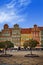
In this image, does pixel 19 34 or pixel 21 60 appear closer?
pixel 21 60

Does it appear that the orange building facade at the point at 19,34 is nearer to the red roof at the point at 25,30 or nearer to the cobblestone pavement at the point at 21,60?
the red roof at the point at 25,30

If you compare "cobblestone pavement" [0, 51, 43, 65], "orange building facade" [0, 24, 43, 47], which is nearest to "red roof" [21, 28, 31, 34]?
"orange building facade" [0, 24, 43, 47]

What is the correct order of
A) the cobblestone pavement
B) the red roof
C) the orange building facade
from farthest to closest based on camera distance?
1. the red roof
2. the orange building facade
3. the cobblestone pavement

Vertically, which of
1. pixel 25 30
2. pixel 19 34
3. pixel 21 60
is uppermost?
pixel 25 30

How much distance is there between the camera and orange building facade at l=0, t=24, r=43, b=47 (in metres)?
68.9

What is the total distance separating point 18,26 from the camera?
7000 centimetres

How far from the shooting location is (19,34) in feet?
231

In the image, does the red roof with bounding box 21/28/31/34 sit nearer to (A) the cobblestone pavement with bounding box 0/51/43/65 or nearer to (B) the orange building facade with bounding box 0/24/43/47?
(B) the orange building facade with bounding box 0/24/43/47

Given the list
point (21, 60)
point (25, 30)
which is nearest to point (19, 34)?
point (25, 30)

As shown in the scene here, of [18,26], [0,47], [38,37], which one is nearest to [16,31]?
[18,26]

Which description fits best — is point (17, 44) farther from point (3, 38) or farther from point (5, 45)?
point (5, 45)

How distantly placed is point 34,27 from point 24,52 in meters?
21.5

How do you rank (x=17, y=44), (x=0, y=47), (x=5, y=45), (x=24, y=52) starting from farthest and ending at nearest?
(x=17, y=44), (x=0, y=47), (x=5, y=45), (x=24, y=52)

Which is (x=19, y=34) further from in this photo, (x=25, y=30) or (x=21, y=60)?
(x=21, y=60)
